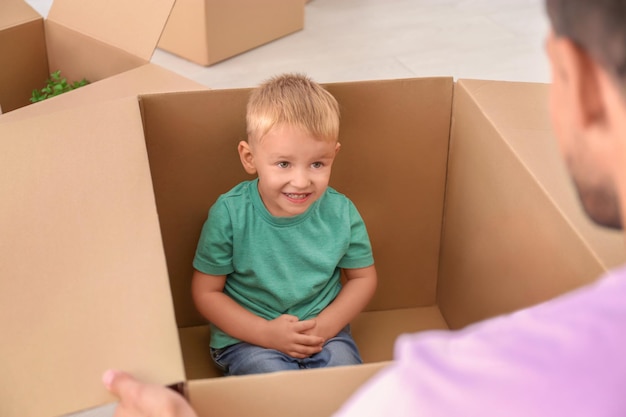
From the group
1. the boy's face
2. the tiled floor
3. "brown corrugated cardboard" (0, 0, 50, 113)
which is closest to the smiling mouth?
the boy's face

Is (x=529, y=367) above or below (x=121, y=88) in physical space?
below

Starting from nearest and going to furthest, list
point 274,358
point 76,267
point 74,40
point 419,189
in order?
point 76,267 < point 274,358 < point 419,189 < point 74,40

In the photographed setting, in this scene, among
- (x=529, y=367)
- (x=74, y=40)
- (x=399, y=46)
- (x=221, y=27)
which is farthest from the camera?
(x=399, y=46)

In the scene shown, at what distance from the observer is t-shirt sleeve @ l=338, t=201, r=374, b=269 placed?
1101mm

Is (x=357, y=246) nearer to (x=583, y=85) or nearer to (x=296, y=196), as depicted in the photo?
(x=296, y=196)

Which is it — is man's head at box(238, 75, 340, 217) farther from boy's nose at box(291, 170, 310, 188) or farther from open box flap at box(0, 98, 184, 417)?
open box flap at box(0, 98, 184, 417)

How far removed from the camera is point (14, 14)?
135 cm

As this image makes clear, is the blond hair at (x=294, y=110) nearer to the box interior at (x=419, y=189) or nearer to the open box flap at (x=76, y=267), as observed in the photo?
the box interior at (x=419, y=189)

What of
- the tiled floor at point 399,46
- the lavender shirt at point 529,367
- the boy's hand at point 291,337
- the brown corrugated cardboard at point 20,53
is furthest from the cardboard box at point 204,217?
the tiled floor at point 399,46

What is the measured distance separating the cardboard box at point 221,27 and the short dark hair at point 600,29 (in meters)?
1.64

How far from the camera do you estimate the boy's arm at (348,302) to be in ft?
3.51

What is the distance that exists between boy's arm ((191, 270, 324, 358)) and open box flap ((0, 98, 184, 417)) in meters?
0.27

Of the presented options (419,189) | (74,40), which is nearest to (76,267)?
(419,189)

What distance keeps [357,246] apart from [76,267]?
47 centimetres
